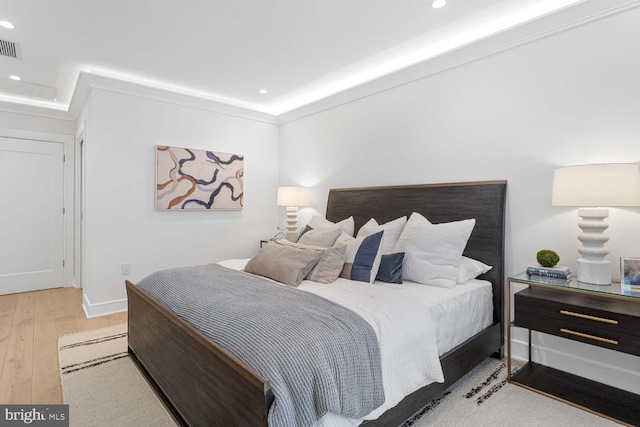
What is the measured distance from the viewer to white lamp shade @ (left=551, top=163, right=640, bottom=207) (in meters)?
1.89

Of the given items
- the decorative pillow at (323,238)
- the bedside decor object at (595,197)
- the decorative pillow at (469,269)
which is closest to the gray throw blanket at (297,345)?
the decorative pillow at (323,238)

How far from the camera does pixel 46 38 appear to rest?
9.14ft

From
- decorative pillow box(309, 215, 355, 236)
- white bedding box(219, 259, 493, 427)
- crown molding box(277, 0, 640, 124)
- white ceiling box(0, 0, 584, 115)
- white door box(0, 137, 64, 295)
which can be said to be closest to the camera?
white bedding box(219, 259, 493, 427)

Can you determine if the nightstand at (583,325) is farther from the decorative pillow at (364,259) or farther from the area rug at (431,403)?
the decorative pillow at (364,259)

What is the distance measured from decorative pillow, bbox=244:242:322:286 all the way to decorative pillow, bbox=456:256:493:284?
1.06 m

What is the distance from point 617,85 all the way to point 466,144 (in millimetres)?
1018

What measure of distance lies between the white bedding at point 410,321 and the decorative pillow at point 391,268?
72mm

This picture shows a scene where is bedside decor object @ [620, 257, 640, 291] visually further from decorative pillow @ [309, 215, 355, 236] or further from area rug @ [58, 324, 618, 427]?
decorative pillow @ [309, 215, 355, 236]

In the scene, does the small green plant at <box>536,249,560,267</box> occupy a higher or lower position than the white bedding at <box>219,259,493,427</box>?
higher

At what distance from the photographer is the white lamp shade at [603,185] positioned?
1894mm

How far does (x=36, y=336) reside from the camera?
3.04 m

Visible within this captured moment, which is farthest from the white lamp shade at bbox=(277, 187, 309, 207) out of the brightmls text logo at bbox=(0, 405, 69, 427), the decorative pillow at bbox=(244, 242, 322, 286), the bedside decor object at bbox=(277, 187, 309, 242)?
the brightmls text logo at bbox=(0, 405, 69, 427)

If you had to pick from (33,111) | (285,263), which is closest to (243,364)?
(285,263)

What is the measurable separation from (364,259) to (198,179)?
8.54 ft
